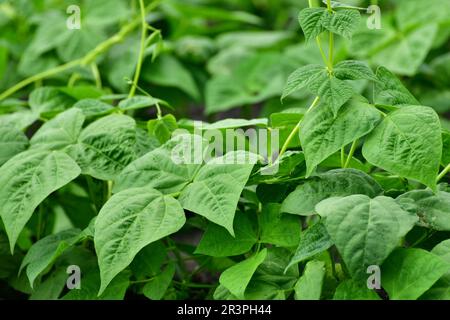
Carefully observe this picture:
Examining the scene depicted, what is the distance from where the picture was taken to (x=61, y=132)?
4.13ft

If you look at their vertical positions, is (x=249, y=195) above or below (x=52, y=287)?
above

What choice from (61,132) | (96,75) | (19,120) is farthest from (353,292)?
(96,75)

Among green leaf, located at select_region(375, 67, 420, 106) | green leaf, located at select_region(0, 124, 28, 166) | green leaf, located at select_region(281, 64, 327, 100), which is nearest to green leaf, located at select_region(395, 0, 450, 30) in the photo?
green leaf, located at select_region(375, 67, 420, 106)

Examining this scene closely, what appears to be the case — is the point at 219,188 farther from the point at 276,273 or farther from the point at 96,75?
the point at 96,75

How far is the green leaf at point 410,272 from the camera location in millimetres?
915

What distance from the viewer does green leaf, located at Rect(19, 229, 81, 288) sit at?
3.68 feet

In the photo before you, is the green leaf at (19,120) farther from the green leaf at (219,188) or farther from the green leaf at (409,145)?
the green leaf at (409,145)

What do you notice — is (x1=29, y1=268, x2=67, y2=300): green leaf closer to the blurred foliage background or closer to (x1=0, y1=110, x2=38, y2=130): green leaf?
(x1=0, y1=110, x2=38, y2=130): green leaf

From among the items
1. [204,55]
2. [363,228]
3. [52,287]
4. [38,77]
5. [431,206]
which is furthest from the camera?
[204,55]

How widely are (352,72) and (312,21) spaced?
10cm

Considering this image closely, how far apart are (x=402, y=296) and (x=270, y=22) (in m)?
2.16

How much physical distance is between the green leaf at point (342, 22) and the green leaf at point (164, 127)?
35cm

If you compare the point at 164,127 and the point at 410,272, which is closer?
the point at 410,272

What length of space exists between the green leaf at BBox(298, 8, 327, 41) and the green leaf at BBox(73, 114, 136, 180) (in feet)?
1.18
